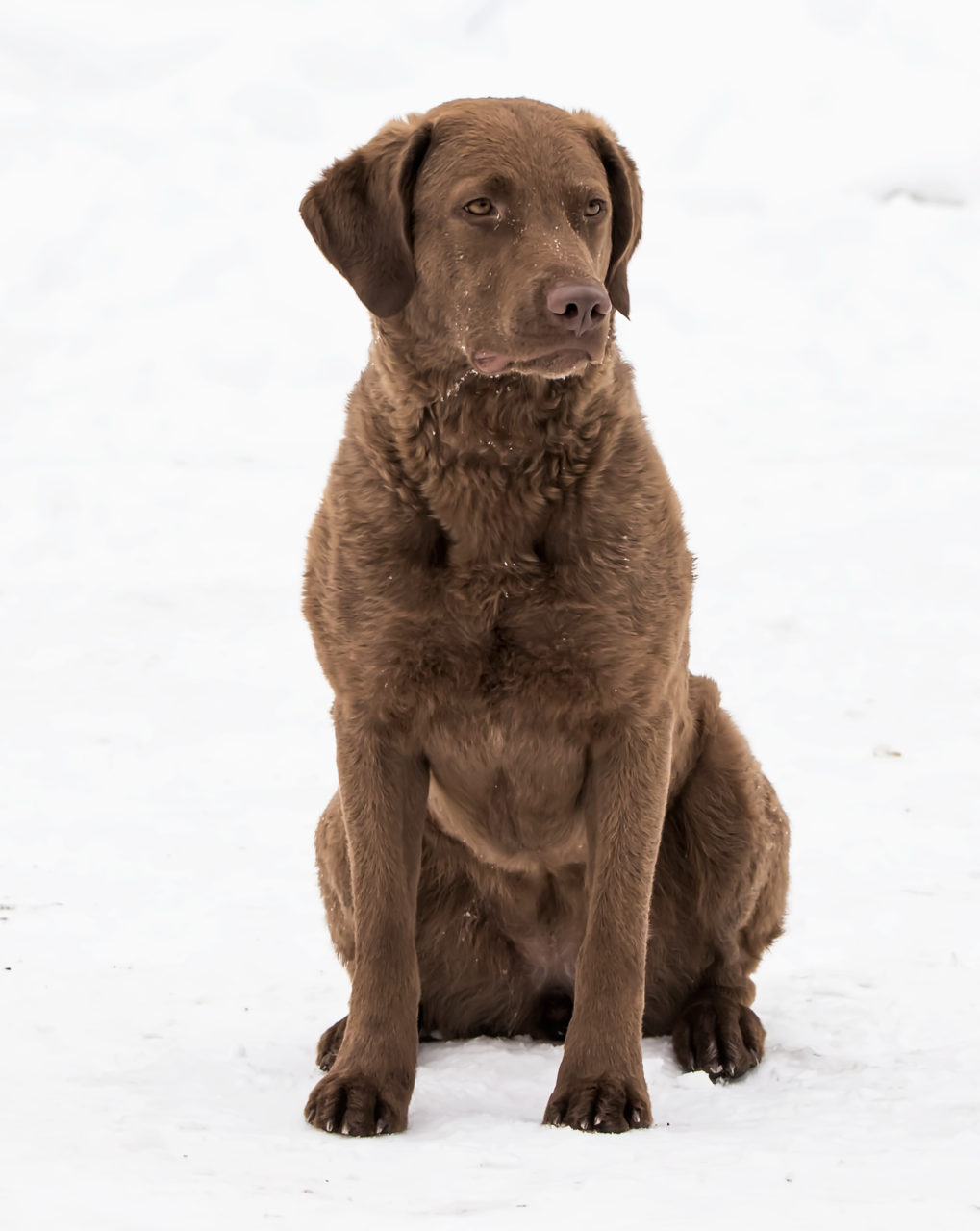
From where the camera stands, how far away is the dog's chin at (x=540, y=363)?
138 inches

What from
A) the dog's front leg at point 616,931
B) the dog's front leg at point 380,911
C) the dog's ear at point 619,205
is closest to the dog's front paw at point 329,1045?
the dog's front leg at point 380,911

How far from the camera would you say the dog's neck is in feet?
12.3

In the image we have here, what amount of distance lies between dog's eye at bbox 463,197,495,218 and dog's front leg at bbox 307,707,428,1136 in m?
1.10

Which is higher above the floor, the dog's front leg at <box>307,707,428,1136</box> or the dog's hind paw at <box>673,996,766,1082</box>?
the dog's front leg at <box>307,707,428,1136</box>

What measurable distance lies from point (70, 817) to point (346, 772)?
255cm

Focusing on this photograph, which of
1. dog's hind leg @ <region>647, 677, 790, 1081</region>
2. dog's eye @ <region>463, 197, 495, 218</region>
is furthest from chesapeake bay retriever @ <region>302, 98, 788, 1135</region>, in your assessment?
dog's hind leg @ <region>647, 677, 790, 1081</region>

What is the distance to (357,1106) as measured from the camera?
11.7 ft

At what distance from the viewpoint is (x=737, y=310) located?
1083 centimetres

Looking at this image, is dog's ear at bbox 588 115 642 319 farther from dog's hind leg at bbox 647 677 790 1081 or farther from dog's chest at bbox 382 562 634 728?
dog's hind leg at bbox 647 677 790 1081

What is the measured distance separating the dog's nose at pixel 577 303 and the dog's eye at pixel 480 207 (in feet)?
1.04

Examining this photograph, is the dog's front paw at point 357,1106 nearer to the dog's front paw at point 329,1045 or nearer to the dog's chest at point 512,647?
the dog's front paw at point 329,1045

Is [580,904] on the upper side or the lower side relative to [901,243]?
lower

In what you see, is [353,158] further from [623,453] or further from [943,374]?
[943,374]

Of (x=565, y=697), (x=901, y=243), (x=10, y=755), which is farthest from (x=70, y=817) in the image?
(x=901, y=243)
